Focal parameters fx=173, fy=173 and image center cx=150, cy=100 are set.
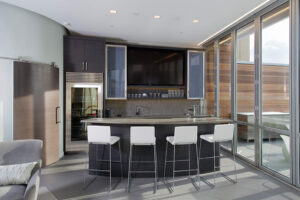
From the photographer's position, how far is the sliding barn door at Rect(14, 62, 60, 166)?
132 inches

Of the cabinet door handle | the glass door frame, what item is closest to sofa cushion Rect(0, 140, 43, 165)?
the cabinet door handle

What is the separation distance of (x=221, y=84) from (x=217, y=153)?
2210 millimetres

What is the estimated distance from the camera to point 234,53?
4.33 m

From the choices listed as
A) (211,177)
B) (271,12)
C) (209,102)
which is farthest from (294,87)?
(209,102)

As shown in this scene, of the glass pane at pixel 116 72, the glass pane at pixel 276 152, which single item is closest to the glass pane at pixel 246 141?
the glass pane at pixel 276 152

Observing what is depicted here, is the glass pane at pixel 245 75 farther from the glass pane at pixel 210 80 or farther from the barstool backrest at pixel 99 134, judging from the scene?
the barstool backrest at pixel 99 134

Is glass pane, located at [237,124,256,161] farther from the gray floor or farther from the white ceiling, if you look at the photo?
the white ceiling

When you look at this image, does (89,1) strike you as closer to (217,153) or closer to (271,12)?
(271,12)

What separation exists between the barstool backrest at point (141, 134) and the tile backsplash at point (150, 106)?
2.46 meters

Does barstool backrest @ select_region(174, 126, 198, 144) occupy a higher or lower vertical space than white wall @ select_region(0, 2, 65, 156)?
lower

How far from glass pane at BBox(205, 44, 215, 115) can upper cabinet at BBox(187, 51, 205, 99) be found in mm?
156

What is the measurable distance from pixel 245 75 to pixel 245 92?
403 mm

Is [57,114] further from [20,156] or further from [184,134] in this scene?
[184,134]

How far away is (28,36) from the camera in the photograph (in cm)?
351
